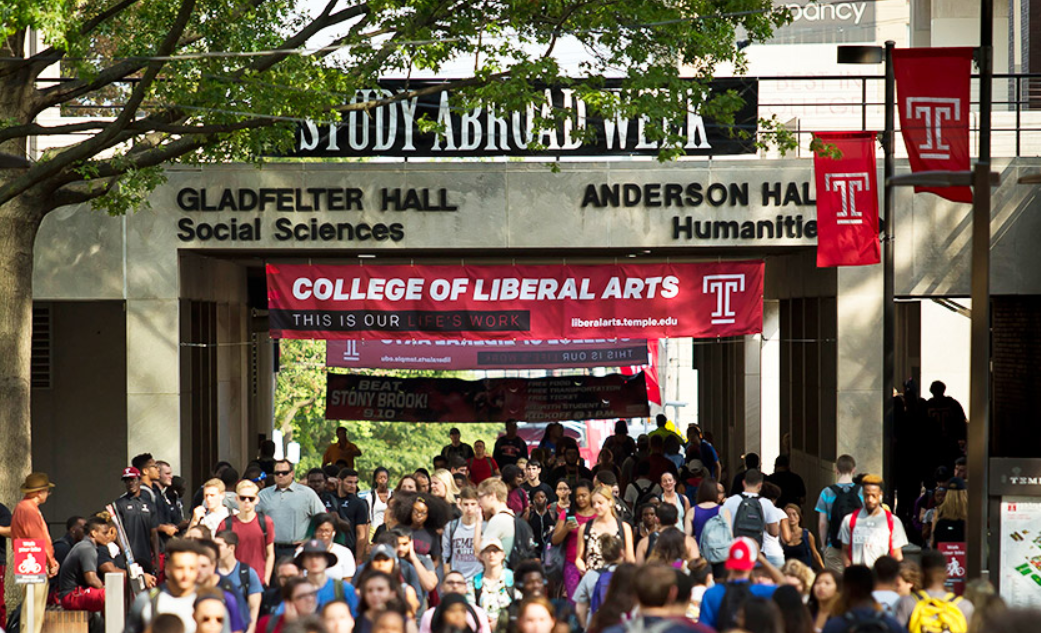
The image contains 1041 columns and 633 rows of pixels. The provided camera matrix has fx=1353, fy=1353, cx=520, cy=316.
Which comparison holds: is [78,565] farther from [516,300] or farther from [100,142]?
[516,300]

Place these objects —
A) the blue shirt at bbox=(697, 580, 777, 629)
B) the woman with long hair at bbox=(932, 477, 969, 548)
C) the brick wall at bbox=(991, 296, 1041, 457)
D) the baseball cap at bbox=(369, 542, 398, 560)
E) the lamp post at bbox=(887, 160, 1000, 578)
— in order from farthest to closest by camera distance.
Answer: the brick wall at bbox=(991, 296, 1041, 457)
the woman with long hair at bbox=(932, 477, 969, 548)
the lamp post at bbox=(887, 160, 1000, 578)
the baseball cap at bbox=(369, 542, 398, 560)
the blue shirt at bbox=(697, 580, 777, 629)

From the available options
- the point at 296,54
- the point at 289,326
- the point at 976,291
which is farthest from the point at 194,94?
the point at 976,291

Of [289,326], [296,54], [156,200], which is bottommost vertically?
[289,326]

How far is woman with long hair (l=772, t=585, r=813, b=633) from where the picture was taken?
7189 millimetres

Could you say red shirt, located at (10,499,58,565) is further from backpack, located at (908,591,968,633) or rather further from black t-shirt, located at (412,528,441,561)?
backpack, located at (908,591,968,633)

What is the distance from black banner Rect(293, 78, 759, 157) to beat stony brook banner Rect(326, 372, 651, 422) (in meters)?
6.21

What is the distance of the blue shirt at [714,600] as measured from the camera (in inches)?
309

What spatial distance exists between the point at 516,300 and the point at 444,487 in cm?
470

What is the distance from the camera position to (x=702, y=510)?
40.4 ft

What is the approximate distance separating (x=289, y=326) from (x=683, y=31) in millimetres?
6540

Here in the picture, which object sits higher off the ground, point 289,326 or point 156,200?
point 156,200

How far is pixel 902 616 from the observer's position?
26.6ft

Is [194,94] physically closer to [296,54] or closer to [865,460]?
[296,54]

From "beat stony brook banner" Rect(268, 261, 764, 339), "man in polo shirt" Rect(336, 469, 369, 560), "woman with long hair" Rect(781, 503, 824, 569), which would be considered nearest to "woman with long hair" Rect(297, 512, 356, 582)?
"man in polo shirt" Rect(336, 469, 369, 560)
